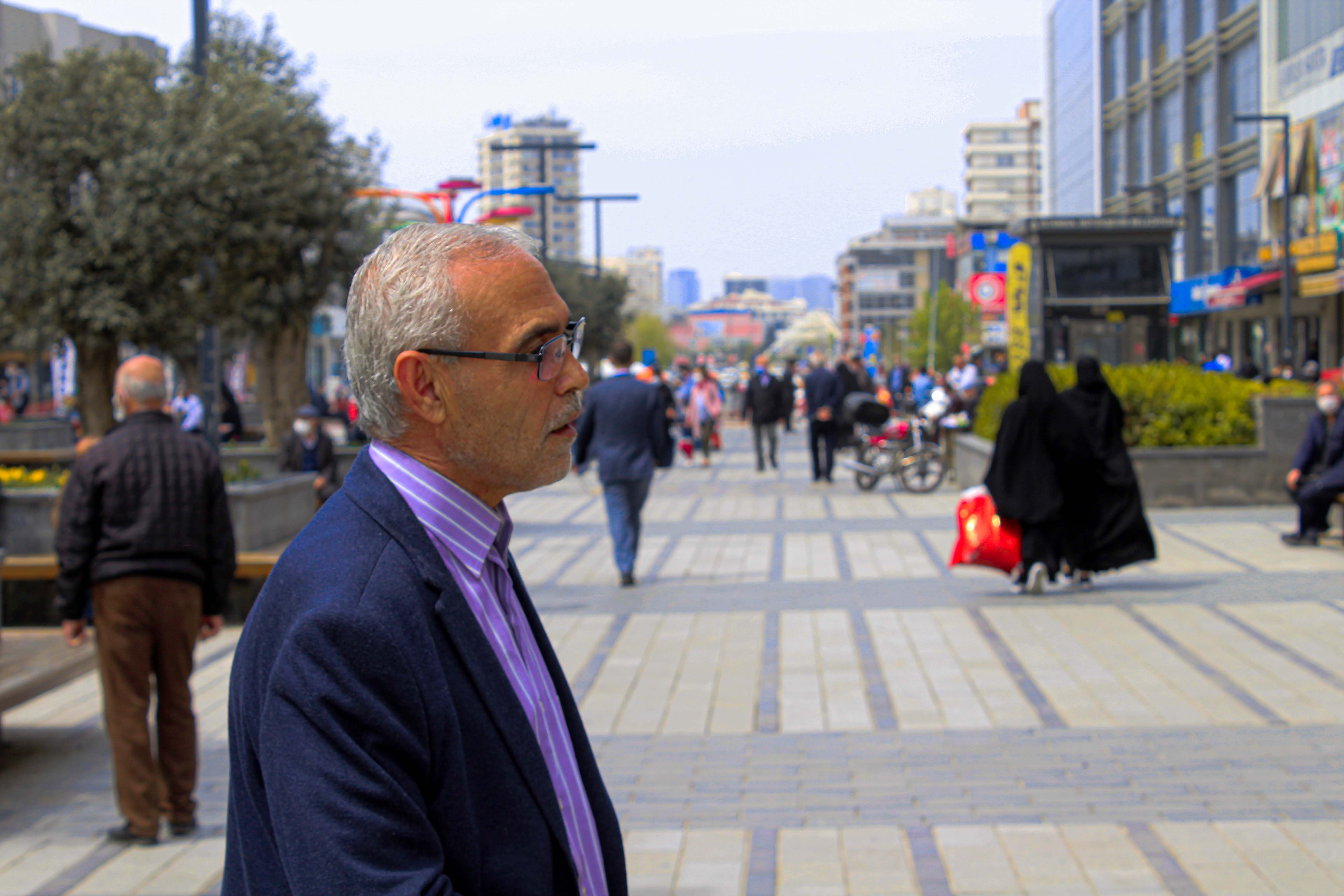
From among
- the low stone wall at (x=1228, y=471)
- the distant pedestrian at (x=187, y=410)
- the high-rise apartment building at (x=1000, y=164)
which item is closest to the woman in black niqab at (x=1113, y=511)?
the low stone wall at (x=1228, y=471)

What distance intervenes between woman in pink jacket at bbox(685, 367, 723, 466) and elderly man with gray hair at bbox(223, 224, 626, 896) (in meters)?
23.5

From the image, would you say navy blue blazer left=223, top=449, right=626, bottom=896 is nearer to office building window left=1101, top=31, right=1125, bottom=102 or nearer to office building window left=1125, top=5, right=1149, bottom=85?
office building window left=1125, top=5, right=1149, bottom=85

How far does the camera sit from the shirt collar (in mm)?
1727

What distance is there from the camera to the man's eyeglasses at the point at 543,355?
5.63ft

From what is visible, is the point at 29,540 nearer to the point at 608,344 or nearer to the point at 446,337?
the point at 446,337

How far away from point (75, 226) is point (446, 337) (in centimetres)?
1447

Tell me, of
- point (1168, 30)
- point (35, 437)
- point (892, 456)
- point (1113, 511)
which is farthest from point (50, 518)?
point (1168, 30)

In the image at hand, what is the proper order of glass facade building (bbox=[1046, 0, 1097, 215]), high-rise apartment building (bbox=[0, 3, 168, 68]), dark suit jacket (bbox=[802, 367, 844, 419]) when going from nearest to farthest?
dark suit jacket (bbox=[802, 367, 844, 419])
high-rise apartment building (bbox=[0, 3, 168, 68])
glass facade building (bbox=[1046, 0, 1097, 215])

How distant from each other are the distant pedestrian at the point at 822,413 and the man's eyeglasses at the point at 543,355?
17.9m

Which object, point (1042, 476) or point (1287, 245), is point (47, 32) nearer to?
point (1287, 245)

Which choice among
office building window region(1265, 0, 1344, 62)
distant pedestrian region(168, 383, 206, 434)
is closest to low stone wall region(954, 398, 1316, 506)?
distant pedestrian region(168, 383, 206, 434)

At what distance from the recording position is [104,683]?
536 centimetres

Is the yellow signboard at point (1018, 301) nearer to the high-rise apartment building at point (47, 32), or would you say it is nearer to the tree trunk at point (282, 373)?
the tree trunk at point (282, 373)

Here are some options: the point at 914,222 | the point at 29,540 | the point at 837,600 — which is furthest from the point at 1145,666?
the point at 914,222
